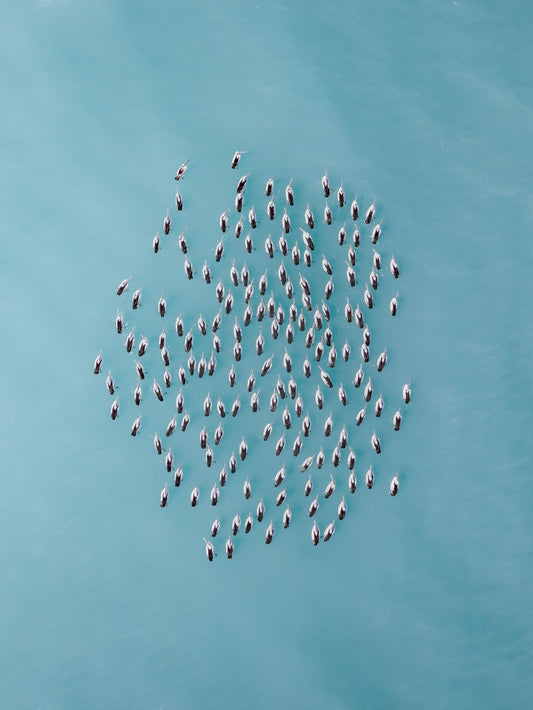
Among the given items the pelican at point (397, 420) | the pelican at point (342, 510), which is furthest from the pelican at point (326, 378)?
the pelican at point (342, 510)

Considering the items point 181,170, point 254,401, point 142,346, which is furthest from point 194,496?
point 181,170

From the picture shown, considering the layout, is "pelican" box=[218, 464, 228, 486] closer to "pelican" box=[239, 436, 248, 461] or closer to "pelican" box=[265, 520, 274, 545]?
"pelican" box=[239, 436, 248, 461]

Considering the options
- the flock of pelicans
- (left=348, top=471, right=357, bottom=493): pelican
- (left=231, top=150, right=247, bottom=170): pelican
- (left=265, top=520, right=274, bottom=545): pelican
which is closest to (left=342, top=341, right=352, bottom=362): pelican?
the flock of pelicans

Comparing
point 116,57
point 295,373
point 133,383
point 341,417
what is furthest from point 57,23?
point 341,417

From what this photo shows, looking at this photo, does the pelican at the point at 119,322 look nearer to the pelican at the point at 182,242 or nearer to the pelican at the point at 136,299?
the pelican at the point at 136,299

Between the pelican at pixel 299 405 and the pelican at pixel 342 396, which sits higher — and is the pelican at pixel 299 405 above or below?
below

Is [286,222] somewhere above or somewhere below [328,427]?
above

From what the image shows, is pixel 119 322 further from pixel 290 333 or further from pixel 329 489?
pixel 329 489

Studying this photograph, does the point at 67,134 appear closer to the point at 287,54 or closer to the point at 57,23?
the point at 57,23
